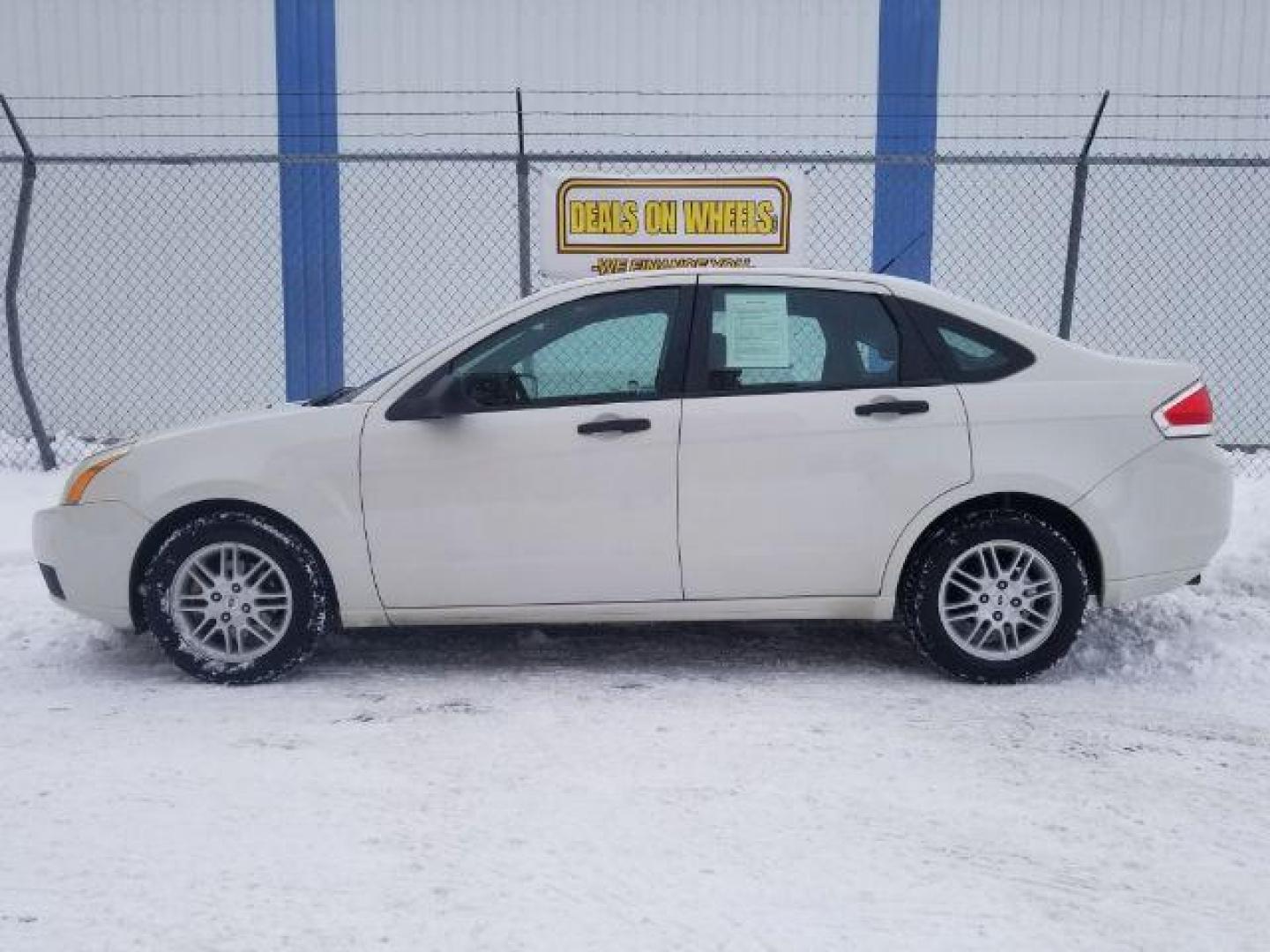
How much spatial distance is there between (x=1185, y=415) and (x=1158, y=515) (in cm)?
38

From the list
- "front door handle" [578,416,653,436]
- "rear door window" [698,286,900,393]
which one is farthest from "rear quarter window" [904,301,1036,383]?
"front door handle" [578,416,653,436]

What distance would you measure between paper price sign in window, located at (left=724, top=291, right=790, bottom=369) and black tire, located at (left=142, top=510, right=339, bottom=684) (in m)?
1.75

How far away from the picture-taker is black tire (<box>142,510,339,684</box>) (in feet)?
15.6

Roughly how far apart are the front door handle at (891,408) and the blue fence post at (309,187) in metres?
7.06

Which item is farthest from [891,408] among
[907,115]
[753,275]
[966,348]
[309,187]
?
[309,187]

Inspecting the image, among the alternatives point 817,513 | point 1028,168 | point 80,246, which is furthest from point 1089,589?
point 80,246

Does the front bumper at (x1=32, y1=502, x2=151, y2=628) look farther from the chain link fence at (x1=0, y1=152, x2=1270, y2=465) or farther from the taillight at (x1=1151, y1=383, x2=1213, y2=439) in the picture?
the chain link fence at (x1=0, y1=152, x2=1270, y2=465)

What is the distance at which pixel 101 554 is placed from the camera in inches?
189

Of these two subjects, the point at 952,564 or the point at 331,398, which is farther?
the point at 331,398

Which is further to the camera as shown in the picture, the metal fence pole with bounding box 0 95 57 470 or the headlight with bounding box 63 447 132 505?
the metal fence pole with bounding box 0 95 57 470

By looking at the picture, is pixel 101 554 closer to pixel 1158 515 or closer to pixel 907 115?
pixel 1158 515

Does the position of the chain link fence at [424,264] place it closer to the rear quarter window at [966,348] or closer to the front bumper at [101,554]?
the rear quarter window at [966,348]

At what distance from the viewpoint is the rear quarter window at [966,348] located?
483 cm

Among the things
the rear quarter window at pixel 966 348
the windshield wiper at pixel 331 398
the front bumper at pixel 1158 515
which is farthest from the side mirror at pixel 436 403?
the front bumper at pixel 1158 515
